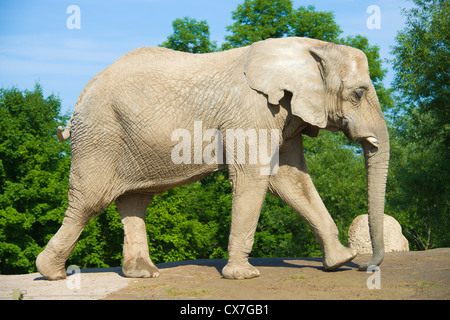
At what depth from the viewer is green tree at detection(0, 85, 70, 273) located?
99.8ft

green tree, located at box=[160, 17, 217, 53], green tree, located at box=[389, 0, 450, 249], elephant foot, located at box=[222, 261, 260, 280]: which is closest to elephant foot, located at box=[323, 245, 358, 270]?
elephant foot, located at box=[222, 261, 260, 280]

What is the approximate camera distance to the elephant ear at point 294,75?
9062mm

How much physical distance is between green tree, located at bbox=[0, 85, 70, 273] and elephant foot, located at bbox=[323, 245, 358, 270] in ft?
73.4

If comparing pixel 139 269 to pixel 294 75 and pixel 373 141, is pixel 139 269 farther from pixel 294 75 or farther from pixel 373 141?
pixel 373 141

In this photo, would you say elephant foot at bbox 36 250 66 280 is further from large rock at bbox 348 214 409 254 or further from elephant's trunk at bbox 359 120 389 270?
large rock at bbox 348 214 409 254

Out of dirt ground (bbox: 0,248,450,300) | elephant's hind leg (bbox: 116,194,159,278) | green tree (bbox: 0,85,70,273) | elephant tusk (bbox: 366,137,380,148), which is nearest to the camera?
dirt ground (bbox: 0,248,450,300)

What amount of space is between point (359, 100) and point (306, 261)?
358 cm

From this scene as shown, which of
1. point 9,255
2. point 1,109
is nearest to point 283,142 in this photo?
point 9,255

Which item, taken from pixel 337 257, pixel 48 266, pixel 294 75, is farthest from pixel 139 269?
pixel 294 75

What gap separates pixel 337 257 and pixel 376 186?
1352 millimetres

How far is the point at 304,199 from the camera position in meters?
10.1

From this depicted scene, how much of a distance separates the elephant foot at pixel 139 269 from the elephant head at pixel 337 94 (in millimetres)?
3462

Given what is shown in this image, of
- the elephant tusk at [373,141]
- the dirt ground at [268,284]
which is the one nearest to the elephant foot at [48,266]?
the dirt ground at [268,284]

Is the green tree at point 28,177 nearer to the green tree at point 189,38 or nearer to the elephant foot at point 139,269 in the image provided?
the green tree at point 189,38
